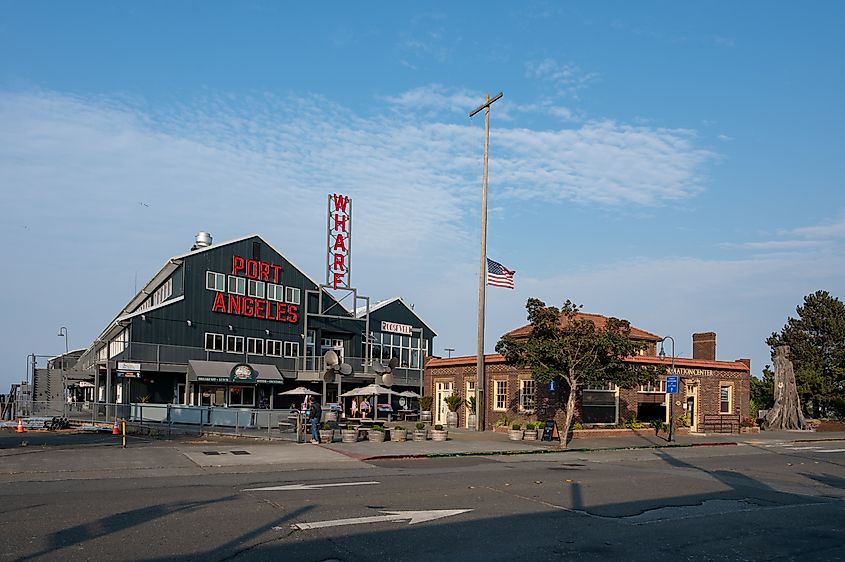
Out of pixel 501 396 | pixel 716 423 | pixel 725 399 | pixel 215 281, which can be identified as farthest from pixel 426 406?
pixel 215 281

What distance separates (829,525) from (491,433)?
22.4m

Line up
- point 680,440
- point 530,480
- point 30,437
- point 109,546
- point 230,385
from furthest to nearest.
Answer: point 230,385 → point 680,440 → point 30,437 → point 530,480 → point 109,546

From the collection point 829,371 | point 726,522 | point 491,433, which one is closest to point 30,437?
point 491,433

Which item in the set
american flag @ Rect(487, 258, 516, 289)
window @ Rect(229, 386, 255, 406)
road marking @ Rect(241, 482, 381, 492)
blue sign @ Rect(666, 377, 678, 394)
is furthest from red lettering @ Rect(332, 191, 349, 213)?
road marking @ Rect(241, 482, 381, 492)

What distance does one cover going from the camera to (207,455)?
23.5 metres

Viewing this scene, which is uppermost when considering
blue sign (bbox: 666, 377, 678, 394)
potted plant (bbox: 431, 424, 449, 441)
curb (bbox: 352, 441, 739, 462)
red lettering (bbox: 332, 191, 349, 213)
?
red lettering (bbox: 332, 191, 349, 213)

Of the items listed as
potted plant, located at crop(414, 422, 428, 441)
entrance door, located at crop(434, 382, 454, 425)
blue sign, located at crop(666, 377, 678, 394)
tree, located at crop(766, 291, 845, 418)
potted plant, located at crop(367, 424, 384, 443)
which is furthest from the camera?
tree, located at crop(766, 291, 845, 418)

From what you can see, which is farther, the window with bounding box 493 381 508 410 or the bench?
the bench

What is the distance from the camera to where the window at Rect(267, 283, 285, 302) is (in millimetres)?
A: 54938

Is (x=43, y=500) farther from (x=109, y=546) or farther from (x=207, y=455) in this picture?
(x=207, y=455)

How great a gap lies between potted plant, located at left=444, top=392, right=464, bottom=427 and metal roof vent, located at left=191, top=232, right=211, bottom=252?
940 inches

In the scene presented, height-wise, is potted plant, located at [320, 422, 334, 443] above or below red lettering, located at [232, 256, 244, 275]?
below

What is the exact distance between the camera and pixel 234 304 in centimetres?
5294

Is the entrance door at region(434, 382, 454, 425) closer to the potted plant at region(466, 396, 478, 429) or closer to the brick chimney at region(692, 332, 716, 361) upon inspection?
the potted plant at region(466, 396, 478, 429)
